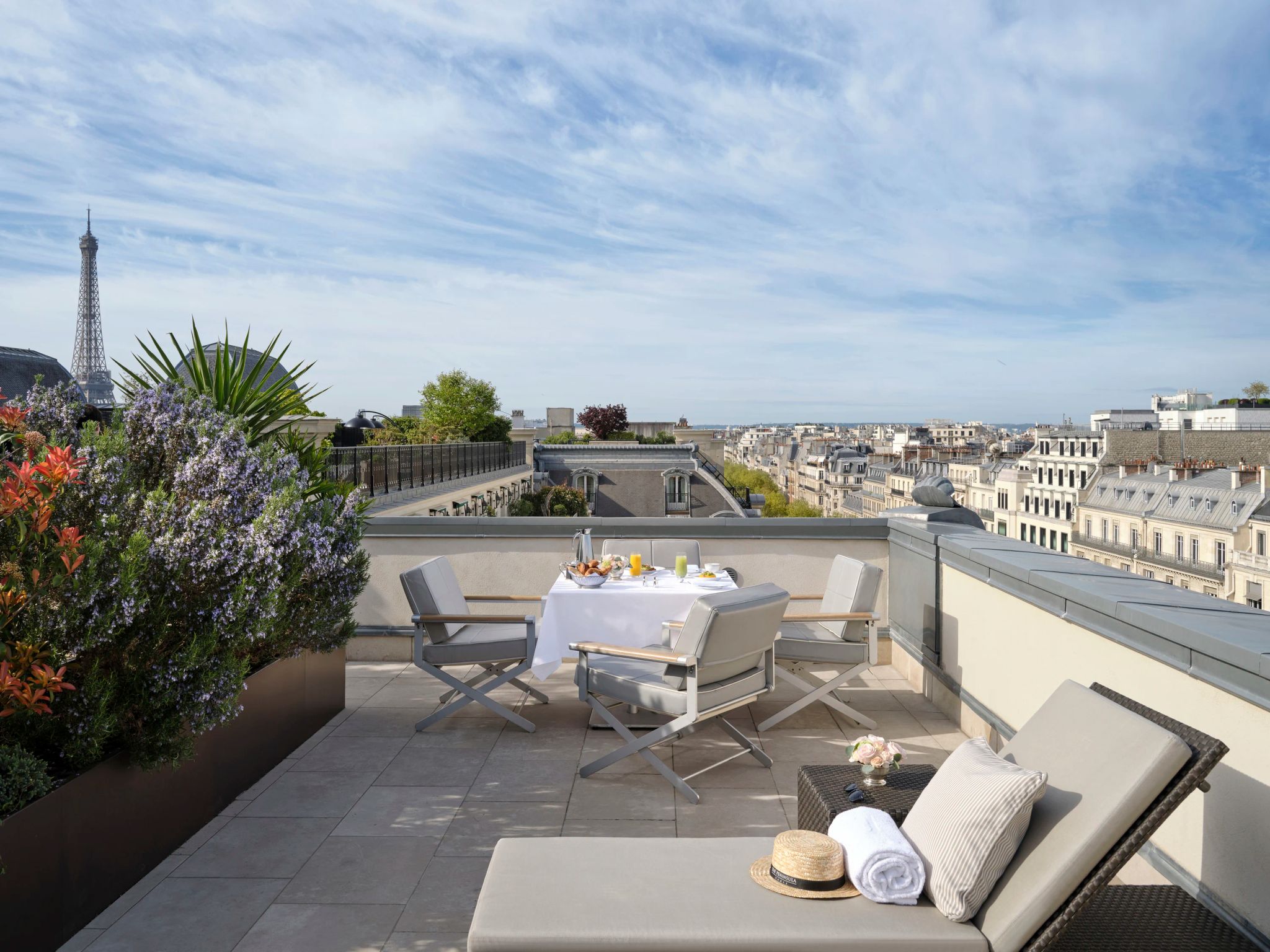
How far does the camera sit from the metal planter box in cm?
228

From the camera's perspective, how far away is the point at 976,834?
180 centimetres

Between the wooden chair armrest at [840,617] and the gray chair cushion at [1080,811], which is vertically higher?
the gray chair cushion at [1080,811]

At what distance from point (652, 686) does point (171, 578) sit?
1957mm

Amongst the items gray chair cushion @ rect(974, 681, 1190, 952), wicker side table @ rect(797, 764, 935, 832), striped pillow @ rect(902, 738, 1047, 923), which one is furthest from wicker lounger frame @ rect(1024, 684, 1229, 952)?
wicker side table @ rect(797, 764, 935, 832)

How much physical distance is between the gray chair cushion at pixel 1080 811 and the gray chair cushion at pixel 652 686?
1.83 meters

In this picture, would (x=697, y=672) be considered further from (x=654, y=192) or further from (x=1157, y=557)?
(x=654, y=192)

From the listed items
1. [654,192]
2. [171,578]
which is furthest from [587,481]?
[171,578]

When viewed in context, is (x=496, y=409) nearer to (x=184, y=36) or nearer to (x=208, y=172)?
(x=208, y=172)

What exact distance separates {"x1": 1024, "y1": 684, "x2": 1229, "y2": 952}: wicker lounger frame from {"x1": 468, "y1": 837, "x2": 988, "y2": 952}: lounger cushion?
0.49 ft

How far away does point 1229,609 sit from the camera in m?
2.58

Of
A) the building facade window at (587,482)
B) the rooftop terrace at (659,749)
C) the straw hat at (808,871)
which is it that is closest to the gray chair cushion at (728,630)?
the rooftop terrace at (659,749)

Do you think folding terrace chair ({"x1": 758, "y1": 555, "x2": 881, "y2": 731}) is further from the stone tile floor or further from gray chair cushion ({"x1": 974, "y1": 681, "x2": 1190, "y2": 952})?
gray chair cushion ({"x1": 974, "y1": 681, "x2": 1190, "y2": 952})

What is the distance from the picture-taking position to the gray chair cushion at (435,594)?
4.38m

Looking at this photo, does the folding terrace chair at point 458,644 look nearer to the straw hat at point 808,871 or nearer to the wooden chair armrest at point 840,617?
the wooden chair armrest at point 840,617
